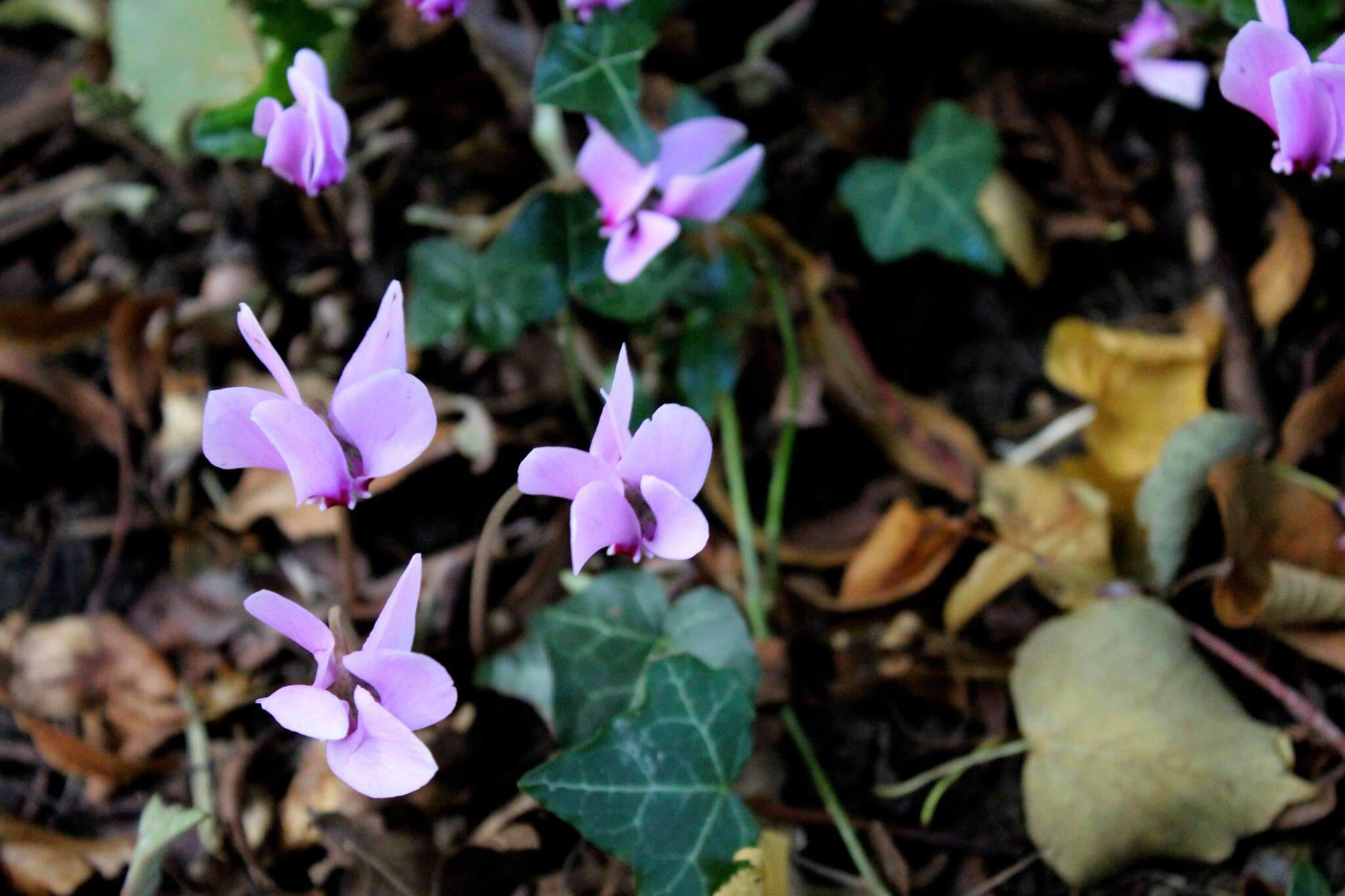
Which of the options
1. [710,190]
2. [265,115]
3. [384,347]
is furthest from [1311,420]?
[265,115]

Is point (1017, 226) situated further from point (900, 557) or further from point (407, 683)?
point (407, 683)

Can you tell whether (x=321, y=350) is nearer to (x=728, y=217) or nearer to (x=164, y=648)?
(x=164, y=648)

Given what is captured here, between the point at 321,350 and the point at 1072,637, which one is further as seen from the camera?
the point at 321,350

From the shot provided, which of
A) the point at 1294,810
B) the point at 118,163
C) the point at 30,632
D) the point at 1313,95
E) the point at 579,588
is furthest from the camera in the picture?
the point at 118,163

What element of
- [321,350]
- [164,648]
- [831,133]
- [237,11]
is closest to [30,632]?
[164,648]

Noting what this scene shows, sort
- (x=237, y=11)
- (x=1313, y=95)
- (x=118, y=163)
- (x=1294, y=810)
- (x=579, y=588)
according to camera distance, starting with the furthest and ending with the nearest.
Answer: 1. (x=118, y=163)
2. (x=237, y=11)
3. (x=579, y=588)
4. (x=1294, y=810)
5. (x=1313, y=95)

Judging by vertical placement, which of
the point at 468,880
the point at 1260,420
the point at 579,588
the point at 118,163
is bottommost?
the point at 468,880
